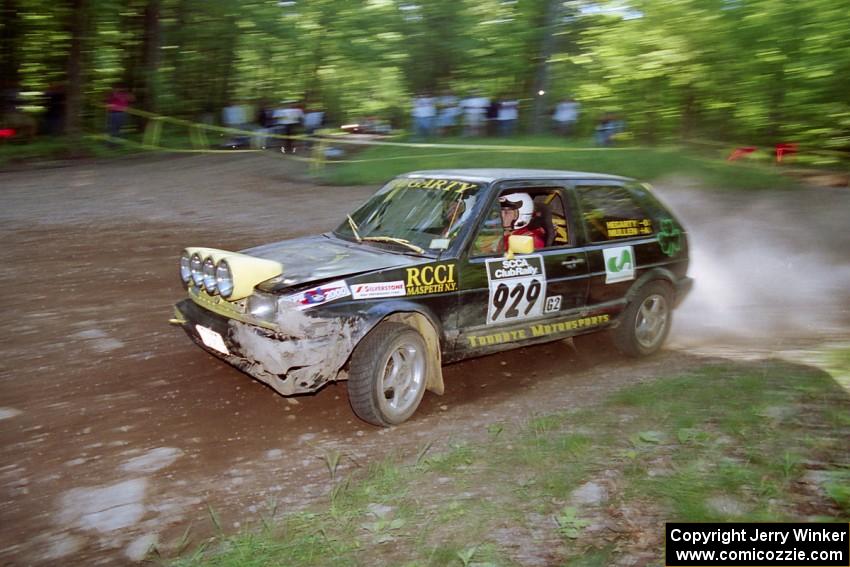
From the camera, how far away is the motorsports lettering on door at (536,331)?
5.46 m

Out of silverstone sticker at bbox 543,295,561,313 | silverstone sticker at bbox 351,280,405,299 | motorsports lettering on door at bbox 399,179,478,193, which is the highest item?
motorsports lettering on door at bbox 399,179,478,193

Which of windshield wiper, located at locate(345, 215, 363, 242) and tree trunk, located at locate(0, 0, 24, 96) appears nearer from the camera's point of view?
windshield wiper, located at locate(345, 215, 363, 242)

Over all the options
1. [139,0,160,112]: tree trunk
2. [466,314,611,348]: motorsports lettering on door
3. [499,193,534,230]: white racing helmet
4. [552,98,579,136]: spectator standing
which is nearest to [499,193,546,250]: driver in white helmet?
[499,193,534,230]: white racing helmet

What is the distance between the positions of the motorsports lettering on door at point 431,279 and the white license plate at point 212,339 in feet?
4.12

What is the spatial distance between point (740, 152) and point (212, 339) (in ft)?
53.2

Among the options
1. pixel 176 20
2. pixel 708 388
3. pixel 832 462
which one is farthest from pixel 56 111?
pixel 832 462

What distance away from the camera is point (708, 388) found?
5.37 meters

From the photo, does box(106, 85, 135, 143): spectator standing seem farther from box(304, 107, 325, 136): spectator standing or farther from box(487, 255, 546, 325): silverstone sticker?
box(487, 255, 546, 325): silverstone sticker

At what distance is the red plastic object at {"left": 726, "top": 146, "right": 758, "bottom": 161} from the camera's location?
17719 mm

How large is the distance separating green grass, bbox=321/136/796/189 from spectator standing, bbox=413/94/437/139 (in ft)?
8.17

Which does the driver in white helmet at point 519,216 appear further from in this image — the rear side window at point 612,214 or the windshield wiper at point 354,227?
the windshield wiper at point 354,227

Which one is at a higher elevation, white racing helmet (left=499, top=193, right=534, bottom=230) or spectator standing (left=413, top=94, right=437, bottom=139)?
spectator standing (left=413, top=94, right=437, bottom=139)

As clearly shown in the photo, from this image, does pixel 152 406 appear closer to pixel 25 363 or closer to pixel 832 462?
pixel 25 363

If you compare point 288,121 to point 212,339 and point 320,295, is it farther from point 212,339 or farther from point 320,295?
point 320,295
